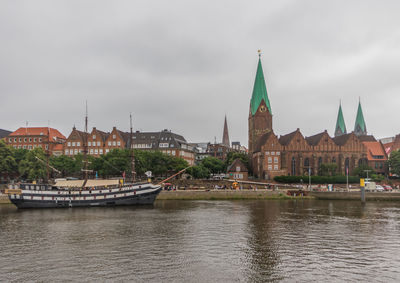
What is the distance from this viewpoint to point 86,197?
62.6 metres

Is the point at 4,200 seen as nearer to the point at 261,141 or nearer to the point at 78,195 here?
the point at 78,195

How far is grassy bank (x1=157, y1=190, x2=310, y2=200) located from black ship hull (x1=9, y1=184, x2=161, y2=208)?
9929 millimetres

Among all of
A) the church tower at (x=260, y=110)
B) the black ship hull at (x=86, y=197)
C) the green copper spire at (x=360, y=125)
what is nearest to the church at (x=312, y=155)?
the church tower at (x=260, y=110)

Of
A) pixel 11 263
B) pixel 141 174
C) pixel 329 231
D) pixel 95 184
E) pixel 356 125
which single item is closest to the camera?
pixel 11 263

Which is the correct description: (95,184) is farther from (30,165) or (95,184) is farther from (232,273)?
(232,273)

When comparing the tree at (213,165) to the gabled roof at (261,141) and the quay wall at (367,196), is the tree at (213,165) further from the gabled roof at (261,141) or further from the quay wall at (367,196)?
the quay wall at (367,196)

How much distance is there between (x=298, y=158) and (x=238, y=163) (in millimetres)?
19648

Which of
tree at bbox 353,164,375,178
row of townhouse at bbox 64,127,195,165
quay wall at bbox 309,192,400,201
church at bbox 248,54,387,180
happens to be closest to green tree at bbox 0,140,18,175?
row of townhouse at bbox 64,127,195,165

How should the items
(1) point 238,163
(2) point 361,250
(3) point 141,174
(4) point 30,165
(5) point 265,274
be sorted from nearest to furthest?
(5) point 265,274 < (2) point 361,250 < (4) point 30,165 < (3) point 141,174 < (1) point 238,163

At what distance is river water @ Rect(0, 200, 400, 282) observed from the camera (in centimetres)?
2053

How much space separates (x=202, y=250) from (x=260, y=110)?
108557mm

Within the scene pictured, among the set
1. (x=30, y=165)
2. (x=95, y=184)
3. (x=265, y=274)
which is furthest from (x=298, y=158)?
(x=265, y=274)

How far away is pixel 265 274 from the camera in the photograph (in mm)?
20438

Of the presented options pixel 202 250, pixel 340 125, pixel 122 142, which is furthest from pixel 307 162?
pixel 202 250
